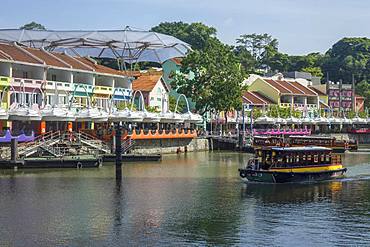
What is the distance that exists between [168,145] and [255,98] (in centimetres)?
4666

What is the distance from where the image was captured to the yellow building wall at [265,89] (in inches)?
5221

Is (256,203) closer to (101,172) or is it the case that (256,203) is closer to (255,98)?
(101,172)

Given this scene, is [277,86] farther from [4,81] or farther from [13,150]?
[13,150]

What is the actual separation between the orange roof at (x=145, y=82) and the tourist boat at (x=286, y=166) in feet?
160

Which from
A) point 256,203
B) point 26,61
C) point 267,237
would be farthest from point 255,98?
point 267,237

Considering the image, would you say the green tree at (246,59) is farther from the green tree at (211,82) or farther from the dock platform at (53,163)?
the dock platform at (53,163)

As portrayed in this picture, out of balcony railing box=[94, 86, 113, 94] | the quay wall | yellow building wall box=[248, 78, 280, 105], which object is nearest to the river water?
the quay wall

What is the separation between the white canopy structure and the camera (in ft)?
315

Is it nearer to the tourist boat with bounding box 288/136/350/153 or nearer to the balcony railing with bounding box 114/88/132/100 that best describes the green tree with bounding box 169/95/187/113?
the balcony railing with bounding box 114/88/132/100

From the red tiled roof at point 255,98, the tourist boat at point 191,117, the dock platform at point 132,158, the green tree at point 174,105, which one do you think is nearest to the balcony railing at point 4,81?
the dock platform at point 132,158

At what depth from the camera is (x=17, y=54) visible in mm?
78312

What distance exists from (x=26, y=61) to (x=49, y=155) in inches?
667

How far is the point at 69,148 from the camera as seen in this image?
217 ft

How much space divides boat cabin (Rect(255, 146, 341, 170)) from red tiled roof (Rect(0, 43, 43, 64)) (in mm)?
34038
